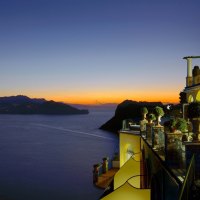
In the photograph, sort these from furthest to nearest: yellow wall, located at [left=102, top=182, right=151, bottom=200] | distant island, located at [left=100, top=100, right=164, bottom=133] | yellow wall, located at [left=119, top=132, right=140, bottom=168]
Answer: distant island, located at [left=100, top=100, right=164, bottom=133]
yellow wall, located at [left=119, top=132, right=140, bottom=168]
yellow wall, located at [left=102, top=182, right=151, bottom=200]

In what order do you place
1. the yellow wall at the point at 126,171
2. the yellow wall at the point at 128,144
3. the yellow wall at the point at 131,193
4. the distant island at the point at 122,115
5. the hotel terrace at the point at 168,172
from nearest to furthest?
1. the hotel terrace at the point at 168,172
2. the yellow wall at the point at 131,193
3. the yellow wall at the point at 126,171
4. the yellow wall at the point at 128,144
5. the distant island at the point at 122,115

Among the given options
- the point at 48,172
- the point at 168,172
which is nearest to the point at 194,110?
the point at 168,172

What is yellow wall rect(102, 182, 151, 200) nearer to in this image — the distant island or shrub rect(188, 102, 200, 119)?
shrub rect(188, 102, 200, 119)

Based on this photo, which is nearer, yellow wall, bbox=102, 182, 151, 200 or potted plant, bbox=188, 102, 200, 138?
yellow wall, bbox=102, 182, 151, 200

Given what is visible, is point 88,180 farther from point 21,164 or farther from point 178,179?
point 178,179

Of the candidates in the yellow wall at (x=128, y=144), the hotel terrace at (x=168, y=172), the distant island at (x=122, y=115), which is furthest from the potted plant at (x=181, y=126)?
the distant island at (x=122, y=115)

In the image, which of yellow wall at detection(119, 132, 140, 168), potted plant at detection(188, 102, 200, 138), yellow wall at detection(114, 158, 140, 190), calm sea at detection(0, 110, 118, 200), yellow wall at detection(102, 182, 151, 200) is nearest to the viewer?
yellow wall at detection(102, 182, 151, 200)

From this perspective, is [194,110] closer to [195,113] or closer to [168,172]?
[195,113]

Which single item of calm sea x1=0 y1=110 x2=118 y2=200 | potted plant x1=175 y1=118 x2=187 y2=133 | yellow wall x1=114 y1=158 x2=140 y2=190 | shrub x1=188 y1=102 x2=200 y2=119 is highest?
shrub x1=188 y1=102 x2=200 y2=119

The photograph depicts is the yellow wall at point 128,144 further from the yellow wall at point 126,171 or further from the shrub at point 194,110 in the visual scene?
the shrub at point 194,110

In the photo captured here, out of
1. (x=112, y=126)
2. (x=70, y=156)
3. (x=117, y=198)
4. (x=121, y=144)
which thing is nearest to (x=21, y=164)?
(x=70, y=156)

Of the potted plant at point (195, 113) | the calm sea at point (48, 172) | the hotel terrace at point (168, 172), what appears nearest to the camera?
the hotel terrace at point (168, 172)

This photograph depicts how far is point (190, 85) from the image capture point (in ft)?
66.2

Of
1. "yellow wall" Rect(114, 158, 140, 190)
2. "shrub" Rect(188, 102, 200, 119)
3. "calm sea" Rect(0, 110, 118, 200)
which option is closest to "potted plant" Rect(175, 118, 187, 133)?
"shrub" Rect(188, 102, 200, 119)
